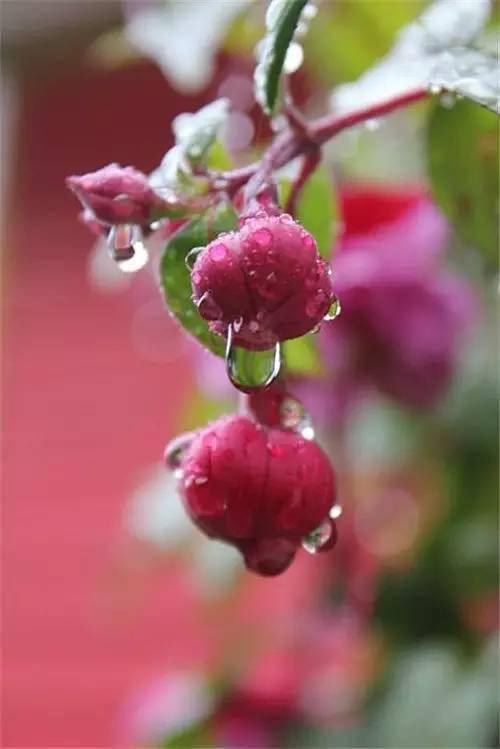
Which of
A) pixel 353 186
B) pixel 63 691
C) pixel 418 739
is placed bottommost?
pixel 418 739

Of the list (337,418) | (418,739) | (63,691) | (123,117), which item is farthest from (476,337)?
(123,117)

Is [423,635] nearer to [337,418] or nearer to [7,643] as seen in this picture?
[337,418]

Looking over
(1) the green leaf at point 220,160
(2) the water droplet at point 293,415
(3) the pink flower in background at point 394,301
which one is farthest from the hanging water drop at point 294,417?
(3) the pink flower in background at point 394,301

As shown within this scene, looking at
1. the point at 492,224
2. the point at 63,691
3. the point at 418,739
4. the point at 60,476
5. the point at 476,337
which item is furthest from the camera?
the point at 60,476

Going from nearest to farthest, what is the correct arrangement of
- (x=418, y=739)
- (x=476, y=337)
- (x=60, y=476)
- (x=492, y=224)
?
(x=492, y=224) → (x=418, y=739) → (x=476, y=337) → (x=60, y=476)

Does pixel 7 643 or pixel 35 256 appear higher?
pixel 35 256

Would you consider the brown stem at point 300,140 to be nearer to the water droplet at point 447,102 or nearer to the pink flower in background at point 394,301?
the water droplet at point 447,102

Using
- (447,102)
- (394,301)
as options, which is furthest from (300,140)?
(394,301)
